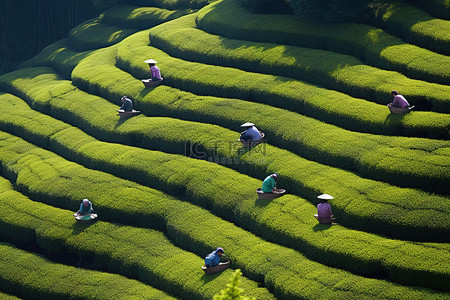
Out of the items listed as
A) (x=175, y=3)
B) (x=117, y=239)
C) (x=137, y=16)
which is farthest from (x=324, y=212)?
(x=137, y=16)

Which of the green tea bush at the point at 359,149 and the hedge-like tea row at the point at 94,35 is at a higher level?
the green tea bush at the point at 359,149

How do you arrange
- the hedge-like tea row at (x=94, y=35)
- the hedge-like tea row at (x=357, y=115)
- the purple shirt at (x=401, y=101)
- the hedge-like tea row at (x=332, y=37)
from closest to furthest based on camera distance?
the hedge-like tea row at (x=357, y=115), the purple shirt at (x=401, y=101), the hedge-like tea row at (x=332, y=37), the hedge-like tea row at (x=94, y=35)

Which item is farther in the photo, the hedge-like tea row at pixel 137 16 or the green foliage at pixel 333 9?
the hedge-like tea row at pixel 137 16

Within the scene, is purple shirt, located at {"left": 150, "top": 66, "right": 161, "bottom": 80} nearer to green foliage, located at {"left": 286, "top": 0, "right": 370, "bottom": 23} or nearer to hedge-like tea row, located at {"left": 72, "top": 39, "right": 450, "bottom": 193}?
hedge-like tea row, located at {"left": 72, "top": 39, "right": 450, "bottom": 193}

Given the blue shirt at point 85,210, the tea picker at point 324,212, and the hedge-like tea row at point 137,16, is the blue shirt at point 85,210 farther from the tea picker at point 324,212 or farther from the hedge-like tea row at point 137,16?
the hedge-like tea row at point 137,16

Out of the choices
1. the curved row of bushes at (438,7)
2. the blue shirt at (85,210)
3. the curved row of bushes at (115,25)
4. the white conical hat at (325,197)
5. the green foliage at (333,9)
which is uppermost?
the curved row of bushes at (438,7)

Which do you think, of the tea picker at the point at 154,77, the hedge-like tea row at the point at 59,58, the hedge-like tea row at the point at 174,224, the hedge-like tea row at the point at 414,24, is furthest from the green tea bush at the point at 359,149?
the hedge-like tea row at the point at 59,58
